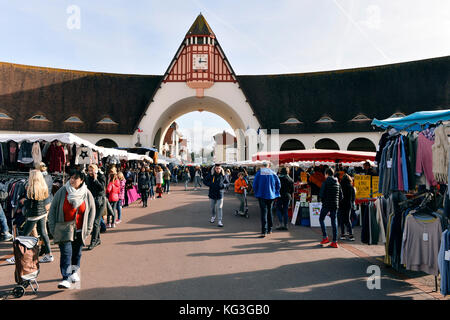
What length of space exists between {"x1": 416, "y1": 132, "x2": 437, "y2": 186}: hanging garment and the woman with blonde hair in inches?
271

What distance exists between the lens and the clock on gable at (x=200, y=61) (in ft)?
101

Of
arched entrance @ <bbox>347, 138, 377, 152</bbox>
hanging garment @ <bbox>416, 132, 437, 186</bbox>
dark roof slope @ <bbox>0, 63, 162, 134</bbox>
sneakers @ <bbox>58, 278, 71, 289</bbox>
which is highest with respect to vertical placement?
dark roof slope @ <bbox>0, 63, 162, 134</bbox>

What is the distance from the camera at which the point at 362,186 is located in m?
9.55

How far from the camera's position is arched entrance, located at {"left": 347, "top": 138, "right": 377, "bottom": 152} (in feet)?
97.8

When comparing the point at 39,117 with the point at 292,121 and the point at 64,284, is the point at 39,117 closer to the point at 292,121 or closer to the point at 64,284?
the point at 292,121

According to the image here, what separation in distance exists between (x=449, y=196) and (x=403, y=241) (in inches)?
49.1

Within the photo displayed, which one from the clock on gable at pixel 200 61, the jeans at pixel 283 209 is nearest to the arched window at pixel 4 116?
the clock on gable at pixel 200 61

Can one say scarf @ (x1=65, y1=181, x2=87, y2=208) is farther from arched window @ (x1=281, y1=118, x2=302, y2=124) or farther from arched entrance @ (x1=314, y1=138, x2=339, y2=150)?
arched entrance @ (x1=314, y1=138, x2=339, y2=150)

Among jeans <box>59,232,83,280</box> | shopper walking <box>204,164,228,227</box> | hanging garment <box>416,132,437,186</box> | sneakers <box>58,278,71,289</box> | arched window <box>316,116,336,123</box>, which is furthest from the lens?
arched window <box>316,116,336,123</box>

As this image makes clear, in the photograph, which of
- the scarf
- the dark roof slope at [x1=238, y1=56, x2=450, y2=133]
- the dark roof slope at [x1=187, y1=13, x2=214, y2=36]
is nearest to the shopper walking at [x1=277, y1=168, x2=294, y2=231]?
the scarf

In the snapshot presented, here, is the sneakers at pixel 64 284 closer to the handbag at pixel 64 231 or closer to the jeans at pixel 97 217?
the handbag at pixel 64 231

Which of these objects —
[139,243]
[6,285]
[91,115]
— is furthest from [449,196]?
[91,115]

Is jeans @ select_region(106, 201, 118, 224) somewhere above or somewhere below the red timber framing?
below
